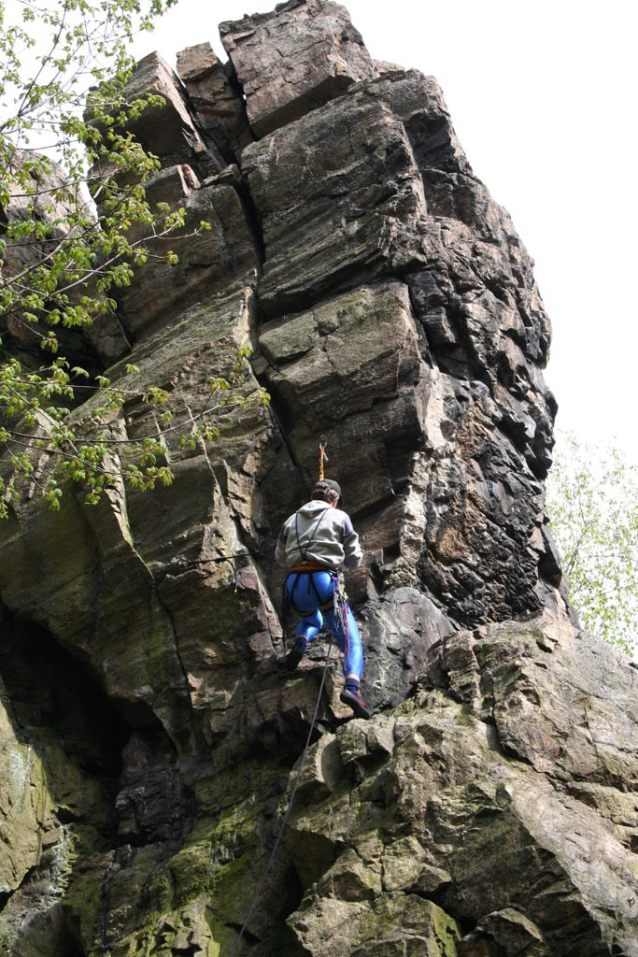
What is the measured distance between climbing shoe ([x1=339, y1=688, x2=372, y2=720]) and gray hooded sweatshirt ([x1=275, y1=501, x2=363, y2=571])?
1.56 meters

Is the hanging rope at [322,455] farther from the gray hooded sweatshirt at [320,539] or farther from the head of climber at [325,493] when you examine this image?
the gray hooded sweatshirt at [320,539]

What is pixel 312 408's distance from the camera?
14445 mm

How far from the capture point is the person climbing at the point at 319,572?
11.8 meters

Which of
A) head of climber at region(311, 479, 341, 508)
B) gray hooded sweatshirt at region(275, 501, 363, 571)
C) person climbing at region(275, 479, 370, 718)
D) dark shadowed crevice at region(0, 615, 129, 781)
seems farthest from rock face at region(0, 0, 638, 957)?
head of climber at region(311, 479, 341, 508)

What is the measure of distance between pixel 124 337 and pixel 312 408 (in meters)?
4.10

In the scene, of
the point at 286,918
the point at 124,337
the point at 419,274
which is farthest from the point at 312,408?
the point at 286,918

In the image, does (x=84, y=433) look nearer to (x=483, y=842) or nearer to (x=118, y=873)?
(x=118, y=873)

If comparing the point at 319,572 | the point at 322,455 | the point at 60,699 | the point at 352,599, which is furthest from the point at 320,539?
the point at 60,699

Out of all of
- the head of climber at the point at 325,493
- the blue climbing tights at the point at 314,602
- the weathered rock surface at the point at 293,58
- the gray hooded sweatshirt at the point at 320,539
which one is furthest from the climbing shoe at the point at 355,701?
the weathered rock surface at the point at 293,58

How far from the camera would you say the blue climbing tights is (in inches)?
468

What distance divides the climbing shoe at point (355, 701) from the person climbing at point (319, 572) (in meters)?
0.07

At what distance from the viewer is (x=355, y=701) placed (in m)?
11.1

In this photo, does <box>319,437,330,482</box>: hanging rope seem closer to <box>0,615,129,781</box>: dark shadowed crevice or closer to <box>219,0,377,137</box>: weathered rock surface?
<box>0,615,129,781</box>: dark shadowed crevice

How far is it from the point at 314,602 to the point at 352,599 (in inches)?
41.8
